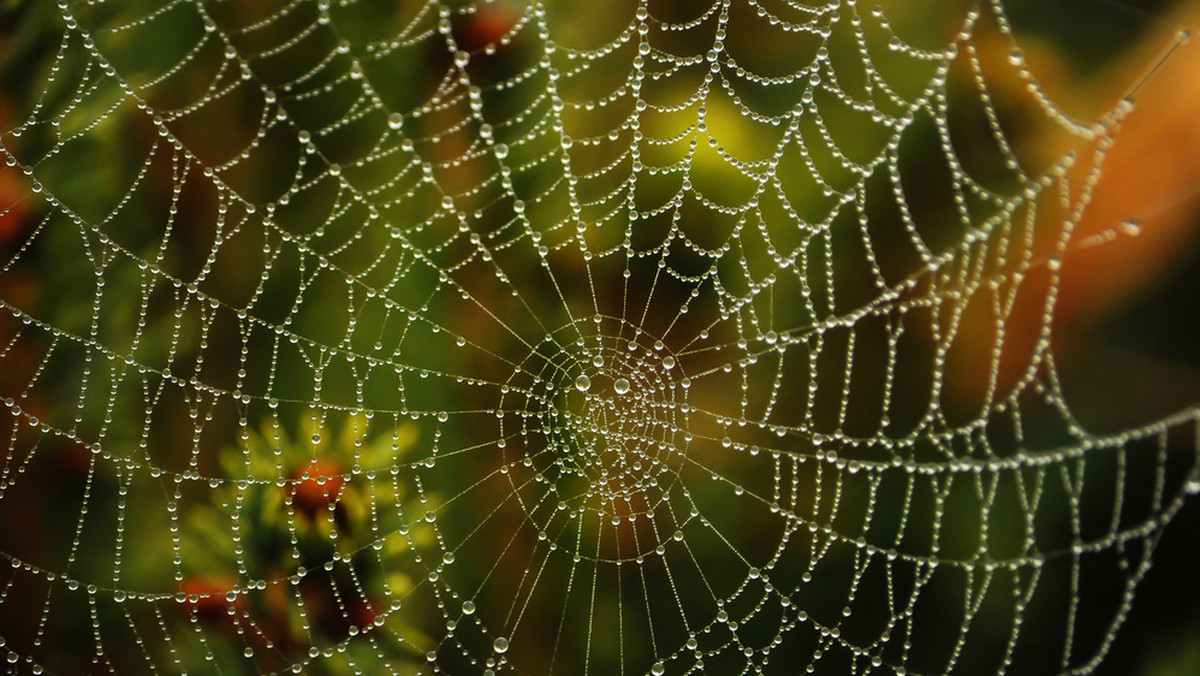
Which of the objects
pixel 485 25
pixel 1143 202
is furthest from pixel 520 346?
pixel 1143 202

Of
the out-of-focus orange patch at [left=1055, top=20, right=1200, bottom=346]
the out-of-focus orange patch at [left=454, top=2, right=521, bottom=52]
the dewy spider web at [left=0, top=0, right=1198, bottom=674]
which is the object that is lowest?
the dewy spider web at [left=0, top=0, right=1198, bottom=674]

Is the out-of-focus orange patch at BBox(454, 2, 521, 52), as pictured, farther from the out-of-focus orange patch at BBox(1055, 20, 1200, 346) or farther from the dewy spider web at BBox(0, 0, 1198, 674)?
the out-of-focus orange patch at BBox(1055, 20, 1200, 346)

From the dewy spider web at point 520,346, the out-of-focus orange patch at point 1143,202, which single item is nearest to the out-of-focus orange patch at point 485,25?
the dewy spider web at point 520,346

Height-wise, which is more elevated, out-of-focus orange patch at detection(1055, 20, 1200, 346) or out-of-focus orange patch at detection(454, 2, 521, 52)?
out-of-focus orange patch at detection(1055, 20, 1200, 346)

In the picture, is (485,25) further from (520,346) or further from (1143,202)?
(1143,202)

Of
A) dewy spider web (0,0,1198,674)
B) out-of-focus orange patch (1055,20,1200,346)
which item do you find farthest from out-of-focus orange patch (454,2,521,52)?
out-of-focus orange patch (1055,20,1200,346)

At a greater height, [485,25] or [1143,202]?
[1143,202]

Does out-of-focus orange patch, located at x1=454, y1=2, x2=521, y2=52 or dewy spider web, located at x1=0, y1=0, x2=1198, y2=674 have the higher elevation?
out-of-focus orange patch, located at x1=454, y1=2, x2=521, y2=52

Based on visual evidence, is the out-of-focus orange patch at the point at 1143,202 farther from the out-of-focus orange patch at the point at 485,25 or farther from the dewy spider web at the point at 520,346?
the out-of-focus orange patch at the point at 485,25
